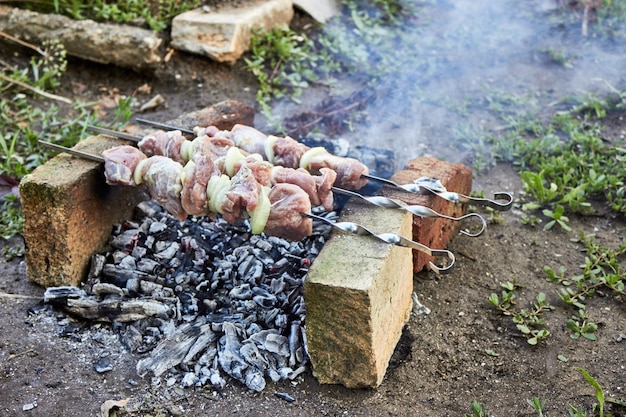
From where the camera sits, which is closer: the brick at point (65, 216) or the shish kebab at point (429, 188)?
the shish kebab at point (429, 188)

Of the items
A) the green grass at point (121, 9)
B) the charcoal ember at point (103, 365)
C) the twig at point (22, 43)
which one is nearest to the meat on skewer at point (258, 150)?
the charcoal ember at point (103, 365)

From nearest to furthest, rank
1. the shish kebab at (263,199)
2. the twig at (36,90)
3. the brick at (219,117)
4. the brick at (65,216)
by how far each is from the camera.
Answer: the shish kebab at (263,199)
the brick at (65,216)
the brick at (219,117)
the twig at (36,90)

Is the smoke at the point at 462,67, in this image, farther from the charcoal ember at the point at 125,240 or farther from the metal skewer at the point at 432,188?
the charcoal ember at the point at 125,240

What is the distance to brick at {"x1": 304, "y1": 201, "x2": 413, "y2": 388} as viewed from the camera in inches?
120

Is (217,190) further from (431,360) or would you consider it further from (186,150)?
(431,360)

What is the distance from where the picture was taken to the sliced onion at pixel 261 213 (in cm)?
345

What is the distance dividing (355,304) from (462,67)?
4.89 metres

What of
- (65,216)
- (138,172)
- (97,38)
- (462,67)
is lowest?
(462,67)

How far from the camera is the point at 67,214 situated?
12.2 feet

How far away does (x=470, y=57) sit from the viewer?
7461mm

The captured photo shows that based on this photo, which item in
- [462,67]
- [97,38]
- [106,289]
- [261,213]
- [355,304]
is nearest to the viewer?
[355,304]

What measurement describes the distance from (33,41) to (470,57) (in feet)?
15.4

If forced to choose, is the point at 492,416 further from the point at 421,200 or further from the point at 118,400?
the point at 118,400

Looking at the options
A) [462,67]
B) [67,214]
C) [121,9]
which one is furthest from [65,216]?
[462,67]
